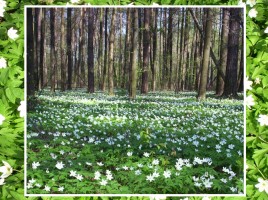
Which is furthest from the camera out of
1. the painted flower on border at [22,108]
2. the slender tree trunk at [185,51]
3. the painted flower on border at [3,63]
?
the painted flower on border at [3,63]

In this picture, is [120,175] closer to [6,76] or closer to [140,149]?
[140,149]

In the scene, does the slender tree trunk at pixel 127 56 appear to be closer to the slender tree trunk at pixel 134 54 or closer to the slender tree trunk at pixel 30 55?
the slender tree trunk at pixel 134 54

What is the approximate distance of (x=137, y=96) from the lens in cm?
251

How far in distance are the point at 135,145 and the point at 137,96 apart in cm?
35

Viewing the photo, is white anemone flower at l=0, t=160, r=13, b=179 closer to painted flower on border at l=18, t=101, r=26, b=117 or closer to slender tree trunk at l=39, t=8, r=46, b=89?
painted flower on border at l=18, t=101, r=26, b=117

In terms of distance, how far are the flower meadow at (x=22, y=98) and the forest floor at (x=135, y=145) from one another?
0.19m

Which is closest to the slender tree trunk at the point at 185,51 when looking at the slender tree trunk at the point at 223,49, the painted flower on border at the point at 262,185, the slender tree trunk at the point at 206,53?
the slender tree trunk at the point at 206,53

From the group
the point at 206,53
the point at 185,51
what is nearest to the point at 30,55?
the point at 185,51

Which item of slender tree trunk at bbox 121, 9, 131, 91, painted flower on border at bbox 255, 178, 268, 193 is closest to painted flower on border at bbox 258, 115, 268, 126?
painted flower on border at bbox 255, 178, 268, 193

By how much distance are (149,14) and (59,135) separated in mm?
1052

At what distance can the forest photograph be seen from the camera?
98.5 inches

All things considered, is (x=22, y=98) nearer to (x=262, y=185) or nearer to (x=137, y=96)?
(x=137, y=96)

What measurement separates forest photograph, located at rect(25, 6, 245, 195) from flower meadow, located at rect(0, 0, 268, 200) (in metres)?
0.19

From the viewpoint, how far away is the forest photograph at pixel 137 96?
2502mm
